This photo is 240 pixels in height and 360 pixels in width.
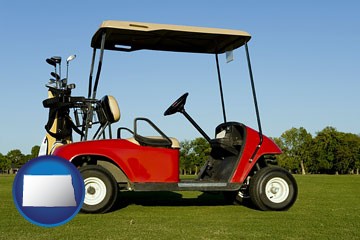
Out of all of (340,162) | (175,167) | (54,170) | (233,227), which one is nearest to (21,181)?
(54,170)

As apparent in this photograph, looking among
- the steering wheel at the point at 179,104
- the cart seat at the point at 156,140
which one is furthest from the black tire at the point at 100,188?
the steering wheel at the point at 179,104

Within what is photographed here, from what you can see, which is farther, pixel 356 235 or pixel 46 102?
pixel 46 102

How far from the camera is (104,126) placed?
689cm

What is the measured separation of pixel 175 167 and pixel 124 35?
2.11 meters

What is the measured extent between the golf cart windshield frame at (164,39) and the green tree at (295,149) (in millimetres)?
75172

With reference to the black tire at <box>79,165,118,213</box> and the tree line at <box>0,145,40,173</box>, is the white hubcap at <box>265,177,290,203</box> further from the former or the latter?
the tree line at <box>0,145,40,173</box>

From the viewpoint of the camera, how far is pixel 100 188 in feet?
20.4

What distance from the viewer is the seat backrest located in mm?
6750

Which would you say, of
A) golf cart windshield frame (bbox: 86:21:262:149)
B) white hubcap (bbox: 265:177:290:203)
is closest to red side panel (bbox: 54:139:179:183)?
golf cart windshield frame (bbox: 86:21:262:149)

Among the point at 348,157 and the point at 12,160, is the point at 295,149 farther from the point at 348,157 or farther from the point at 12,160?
the point at 12,160

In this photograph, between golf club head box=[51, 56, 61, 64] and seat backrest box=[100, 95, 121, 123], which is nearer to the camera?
seat backrest box=[100, 95, 121, 123]

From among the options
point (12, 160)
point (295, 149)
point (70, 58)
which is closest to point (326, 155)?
point (295, 149)

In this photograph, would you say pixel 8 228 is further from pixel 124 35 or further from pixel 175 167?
pixel 124 35

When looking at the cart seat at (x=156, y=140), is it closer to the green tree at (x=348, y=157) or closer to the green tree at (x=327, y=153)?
the green tree at (x=327, y=153)
